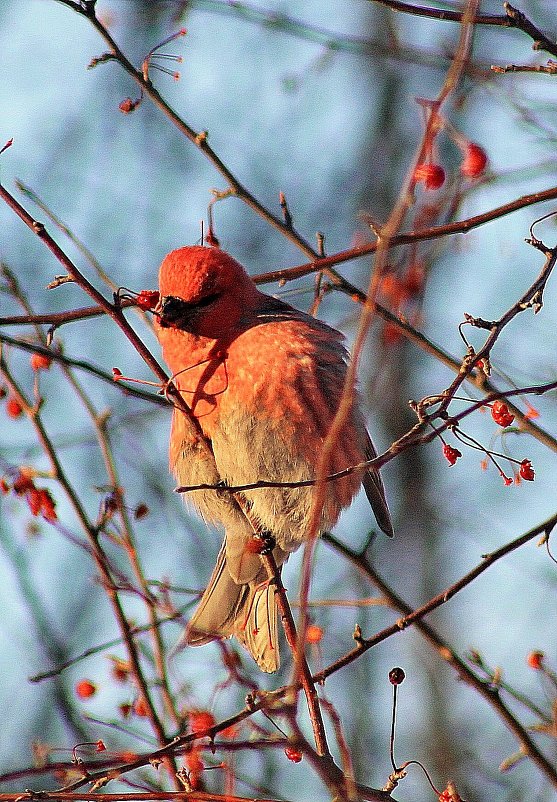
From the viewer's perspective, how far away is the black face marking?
3.37 metres

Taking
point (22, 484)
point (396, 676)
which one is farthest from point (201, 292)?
point (396, 676)

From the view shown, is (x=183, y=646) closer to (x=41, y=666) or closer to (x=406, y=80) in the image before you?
(x=41, y=666)

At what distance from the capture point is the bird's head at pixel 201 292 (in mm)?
3434

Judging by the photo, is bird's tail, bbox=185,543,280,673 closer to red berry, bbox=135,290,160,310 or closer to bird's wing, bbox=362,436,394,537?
bird's wing, bbox=362,436,394,537

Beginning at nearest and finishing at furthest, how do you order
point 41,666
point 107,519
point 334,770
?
point 334,770 → point 107,519 → point 41,666

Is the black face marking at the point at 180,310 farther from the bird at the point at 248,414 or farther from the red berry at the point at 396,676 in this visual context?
the red berry at the point at 396,676

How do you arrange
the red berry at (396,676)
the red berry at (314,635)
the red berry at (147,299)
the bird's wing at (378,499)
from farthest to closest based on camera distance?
the bird's wing at (378,499) → the red berry at (314,635) → the red berry at (147,299) → the red berry at (396,676)

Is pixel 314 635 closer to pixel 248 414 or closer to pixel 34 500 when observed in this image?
pixel 248 414

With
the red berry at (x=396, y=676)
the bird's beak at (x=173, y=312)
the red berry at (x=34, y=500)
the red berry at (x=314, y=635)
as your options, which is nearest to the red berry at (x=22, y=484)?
the red berry at (x=34, y=500)

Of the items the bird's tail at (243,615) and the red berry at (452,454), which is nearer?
the red berry at (452,454)

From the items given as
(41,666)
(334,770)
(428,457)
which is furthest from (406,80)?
(334,770)

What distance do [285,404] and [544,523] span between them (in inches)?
43.1

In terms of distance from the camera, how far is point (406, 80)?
9.93m

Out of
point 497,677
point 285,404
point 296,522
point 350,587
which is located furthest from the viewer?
point 350,587
